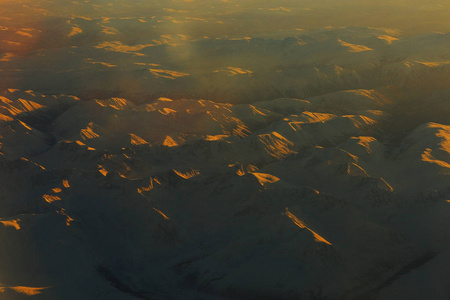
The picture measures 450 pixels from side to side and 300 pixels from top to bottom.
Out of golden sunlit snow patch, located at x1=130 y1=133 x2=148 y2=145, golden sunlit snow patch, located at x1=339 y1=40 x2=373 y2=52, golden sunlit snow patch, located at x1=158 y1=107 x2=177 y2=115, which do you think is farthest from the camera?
golden sunlit snow patch, located at x1=339 y1=40 x2=373 y2=52

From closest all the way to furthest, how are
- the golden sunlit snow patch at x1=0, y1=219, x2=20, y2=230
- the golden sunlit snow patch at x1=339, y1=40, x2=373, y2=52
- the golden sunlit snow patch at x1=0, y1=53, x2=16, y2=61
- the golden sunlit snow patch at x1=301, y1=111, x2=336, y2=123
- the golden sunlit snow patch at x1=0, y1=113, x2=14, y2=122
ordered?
the golden sunlit snow patch at x1=0, y1=219, x2=20, y2=230 → the golden sunlit snow patch at x1=0, y1=113, x2=14, y2=122 → the golden sunlit snow patch at x1=301, y1=111, x2=336, y2=123 → the golden sunlit snow patch at x1=339, y1=40, x2=373, y2=52 → the golden sunlit snow patch at x1=0, y1=53, x2=16, y2=61

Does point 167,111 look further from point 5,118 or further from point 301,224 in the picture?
point 301,224

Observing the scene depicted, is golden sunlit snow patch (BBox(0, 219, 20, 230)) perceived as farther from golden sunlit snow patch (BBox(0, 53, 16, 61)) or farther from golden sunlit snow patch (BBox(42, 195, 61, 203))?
golden sunlit snow patch (BBox(0, 53, 16, 61))

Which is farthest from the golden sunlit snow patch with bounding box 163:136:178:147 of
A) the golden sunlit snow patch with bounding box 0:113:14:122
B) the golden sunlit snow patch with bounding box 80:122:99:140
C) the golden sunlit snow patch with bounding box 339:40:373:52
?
the golden sunlit snow patch with bounding box 339:40:373:52

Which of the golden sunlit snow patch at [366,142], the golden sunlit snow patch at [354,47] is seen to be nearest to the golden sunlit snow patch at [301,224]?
the golden sunlit snow patch at [366,142]

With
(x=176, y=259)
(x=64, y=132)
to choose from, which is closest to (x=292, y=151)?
(x=176, y=259)

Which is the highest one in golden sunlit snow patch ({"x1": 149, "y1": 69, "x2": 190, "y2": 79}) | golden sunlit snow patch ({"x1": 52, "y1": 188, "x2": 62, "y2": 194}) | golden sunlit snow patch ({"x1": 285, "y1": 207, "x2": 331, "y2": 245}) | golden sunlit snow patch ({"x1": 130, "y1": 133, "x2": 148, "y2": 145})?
golden sunlit snow patch ({"x1": 285, "y1": 207, "x2": 331, "y2": 245})

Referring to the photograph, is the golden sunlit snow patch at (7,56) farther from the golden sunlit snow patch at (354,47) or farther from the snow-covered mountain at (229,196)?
the golden sunlit snow patch at (354,47)

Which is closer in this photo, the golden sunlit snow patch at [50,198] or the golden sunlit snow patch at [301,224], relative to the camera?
the golden sunlit snow patch at [301,224]

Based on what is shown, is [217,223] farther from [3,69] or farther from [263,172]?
[3,69]

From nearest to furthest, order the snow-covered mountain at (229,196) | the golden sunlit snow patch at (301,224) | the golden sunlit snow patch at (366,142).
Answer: the snow-covered mountain at (229,196), the golden sunlit snow patch at (301,224), the golden sunlit snow patch at (366,142)
